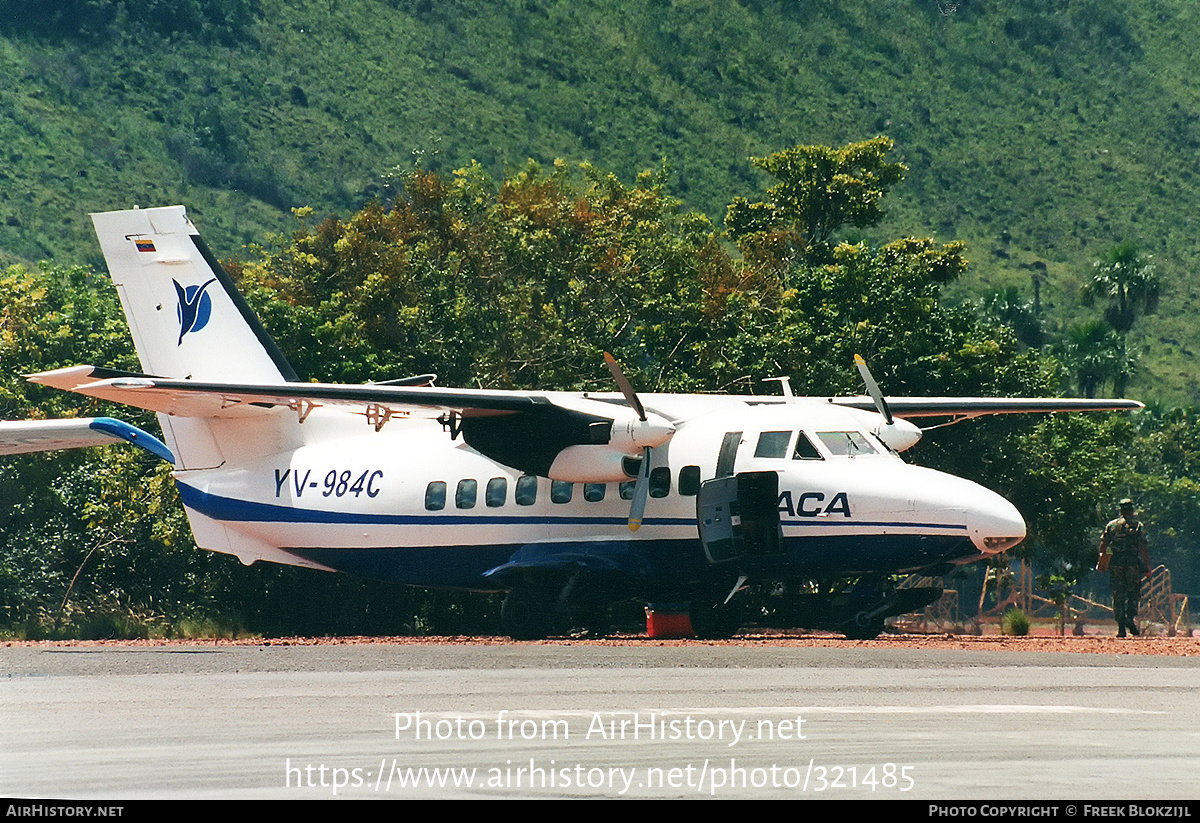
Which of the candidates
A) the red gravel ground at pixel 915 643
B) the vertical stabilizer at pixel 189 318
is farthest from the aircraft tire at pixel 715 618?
the vertical stabilizer at pixel 189 318

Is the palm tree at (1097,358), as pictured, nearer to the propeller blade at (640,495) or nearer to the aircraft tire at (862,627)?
the aircraft tire at (862,627)

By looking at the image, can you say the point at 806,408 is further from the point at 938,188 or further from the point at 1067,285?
the point at 938,188

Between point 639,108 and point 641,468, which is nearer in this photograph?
point 641,468

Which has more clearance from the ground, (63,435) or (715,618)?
(63,435)

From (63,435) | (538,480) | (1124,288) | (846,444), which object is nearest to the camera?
(846,444)

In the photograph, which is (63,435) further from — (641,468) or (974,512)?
(974,512)

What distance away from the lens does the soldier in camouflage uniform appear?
2644 centimetres

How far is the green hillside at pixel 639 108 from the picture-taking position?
338ft

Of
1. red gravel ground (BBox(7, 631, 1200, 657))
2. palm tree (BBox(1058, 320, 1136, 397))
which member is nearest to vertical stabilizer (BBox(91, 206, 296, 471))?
red gravel ground (BBox(7, 631, 1200, 657))

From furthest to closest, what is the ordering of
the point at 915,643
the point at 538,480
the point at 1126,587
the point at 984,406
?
the point at 1126,587, the point at 984,406, the point at 915,643, the point at 538,480

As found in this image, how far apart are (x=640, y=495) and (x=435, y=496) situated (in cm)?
386

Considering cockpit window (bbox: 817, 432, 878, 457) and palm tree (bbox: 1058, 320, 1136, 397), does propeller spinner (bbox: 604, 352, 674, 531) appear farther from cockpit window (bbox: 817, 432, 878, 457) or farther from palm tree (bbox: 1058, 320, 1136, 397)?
palm tree (bbox: 1058, 320, 1136, 397)

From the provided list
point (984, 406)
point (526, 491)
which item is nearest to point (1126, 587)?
point (984, 406)

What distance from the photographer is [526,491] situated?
23219mm
